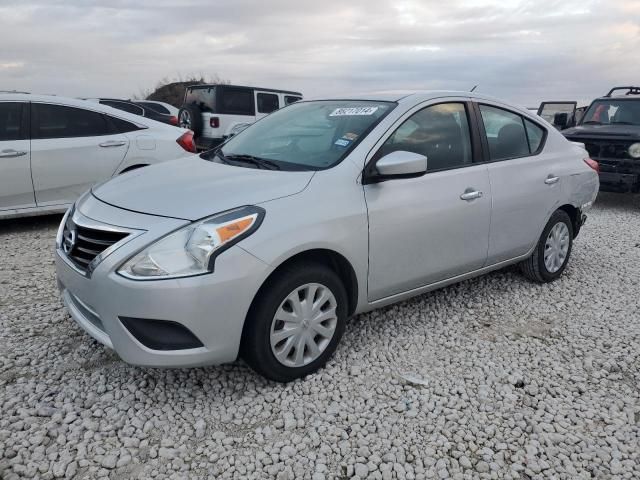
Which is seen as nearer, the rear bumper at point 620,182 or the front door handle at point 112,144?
the front door handle at point 112,144

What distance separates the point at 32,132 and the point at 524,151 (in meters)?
5.05

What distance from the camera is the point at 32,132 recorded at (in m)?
5.86

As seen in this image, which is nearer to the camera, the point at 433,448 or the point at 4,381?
the point at 433,448

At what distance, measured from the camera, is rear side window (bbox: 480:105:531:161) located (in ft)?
13.2

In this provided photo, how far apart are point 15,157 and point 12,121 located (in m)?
0.43

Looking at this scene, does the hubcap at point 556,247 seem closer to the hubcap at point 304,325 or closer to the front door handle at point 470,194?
the front door handle at point 470,194

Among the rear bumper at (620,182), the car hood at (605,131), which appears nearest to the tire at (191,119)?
the car hood at (605,131)

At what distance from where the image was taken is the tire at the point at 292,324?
2.73 metres

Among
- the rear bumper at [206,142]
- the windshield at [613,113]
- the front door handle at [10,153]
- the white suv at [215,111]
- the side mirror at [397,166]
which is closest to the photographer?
the side mirror at [397,166]

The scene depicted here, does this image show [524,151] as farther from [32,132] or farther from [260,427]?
[32,132]

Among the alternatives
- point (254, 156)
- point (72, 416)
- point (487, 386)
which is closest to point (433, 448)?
point (487, 386)

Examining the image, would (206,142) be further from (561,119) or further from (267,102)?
(561,119)

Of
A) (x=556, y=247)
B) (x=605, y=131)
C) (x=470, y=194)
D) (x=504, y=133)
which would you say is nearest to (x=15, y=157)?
(x=470, y=194)

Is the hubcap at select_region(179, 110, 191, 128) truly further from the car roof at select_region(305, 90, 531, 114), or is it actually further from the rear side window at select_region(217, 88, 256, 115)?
the car roof at select_region(305, 90, 531, 114)
